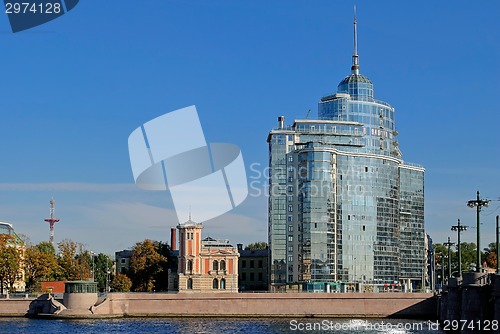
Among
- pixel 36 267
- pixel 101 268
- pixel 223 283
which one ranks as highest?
pixel 36 267

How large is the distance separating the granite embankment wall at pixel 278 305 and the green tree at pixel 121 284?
40808 millimetres

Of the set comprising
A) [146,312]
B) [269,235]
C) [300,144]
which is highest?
[300,144]

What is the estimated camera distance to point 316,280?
135 metres

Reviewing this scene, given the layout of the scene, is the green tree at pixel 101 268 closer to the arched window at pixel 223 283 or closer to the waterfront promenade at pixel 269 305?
the arched window at pixel 223 283

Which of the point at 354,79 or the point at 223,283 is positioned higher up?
the point at 354,79

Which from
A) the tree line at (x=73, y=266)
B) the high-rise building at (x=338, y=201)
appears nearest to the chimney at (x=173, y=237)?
the tree line at (x=73, y=266)

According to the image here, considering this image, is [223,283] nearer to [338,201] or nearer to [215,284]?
[215,284]

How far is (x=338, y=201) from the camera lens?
13650 centimetres

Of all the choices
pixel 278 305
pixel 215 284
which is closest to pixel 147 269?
pixel 215 284

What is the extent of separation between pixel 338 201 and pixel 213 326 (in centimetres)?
5048

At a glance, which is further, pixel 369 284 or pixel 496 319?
pixel 369 284

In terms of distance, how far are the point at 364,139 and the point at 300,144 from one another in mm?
13399

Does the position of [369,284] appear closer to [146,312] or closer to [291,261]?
[291,261]

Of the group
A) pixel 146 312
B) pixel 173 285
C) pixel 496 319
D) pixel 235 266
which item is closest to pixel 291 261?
pixel 235 266
